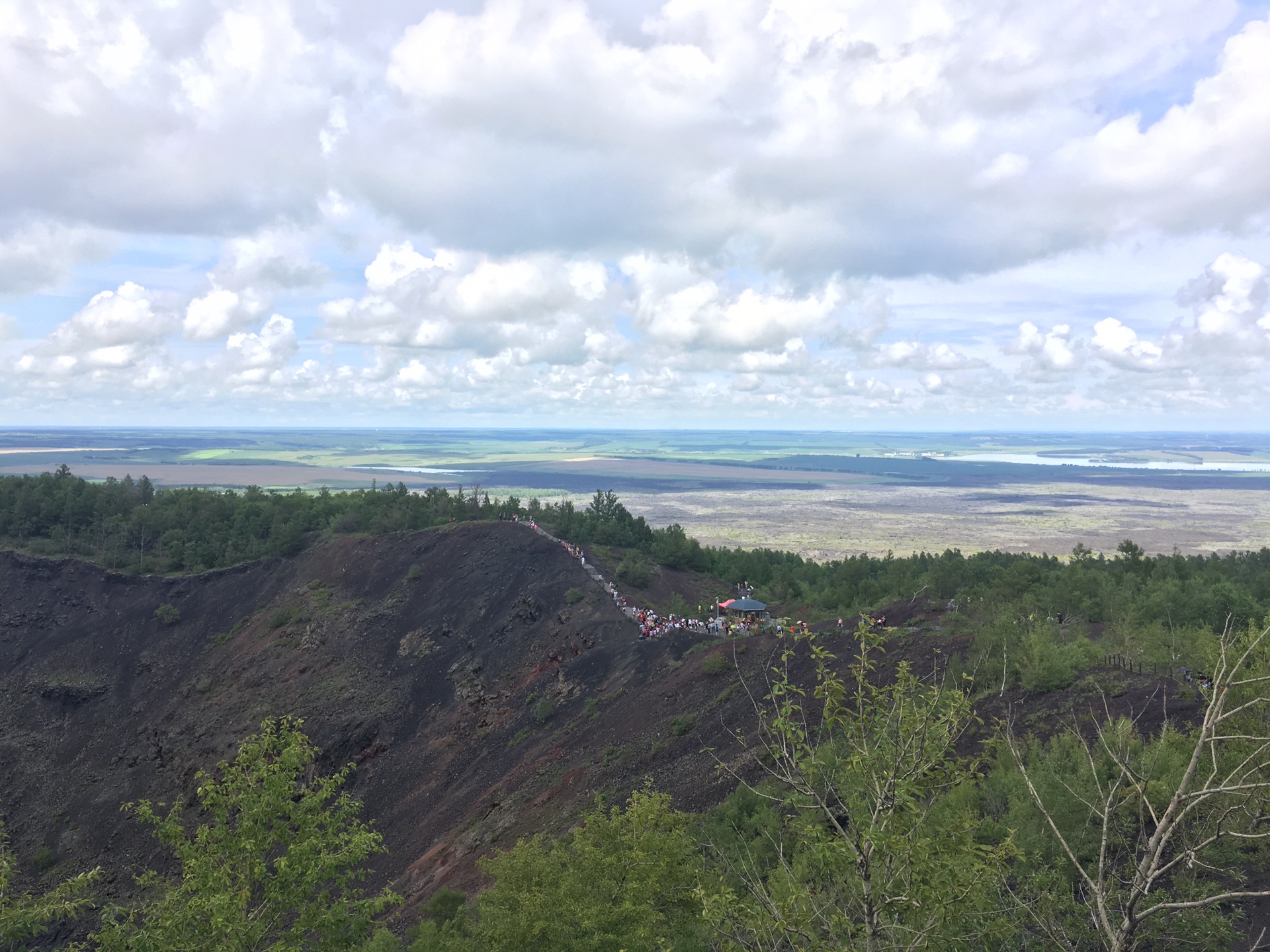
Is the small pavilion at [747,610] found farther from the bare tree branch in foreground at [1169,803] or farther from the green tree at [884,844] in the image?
the green tree at [884,844]

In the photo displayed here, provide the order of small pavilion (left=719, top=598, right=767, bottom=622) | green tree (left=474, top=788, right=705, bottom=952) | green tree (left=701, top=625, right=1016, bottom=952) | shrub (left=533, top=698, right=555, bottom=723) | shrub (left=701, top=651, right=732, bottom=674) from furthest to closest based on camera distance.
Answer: small pavilion (left=719, top=598, right=767, bottom=622)
shrub (left=533, top=698, right=555, bottom=723)
shrub (left=701, top=651, right=732, bottom=674)
green tree (left=474, top=788, right=705, bottom=952)
green tree (left=701, top=625, right=1016, bottom=952)

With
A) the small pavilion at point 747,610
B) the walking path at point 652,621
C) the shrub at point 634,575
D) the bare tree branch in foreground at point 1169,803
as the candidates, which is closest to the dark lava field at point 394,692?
the walking path at point 652,621

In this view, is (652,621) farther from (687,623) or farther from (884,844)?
(884,844)

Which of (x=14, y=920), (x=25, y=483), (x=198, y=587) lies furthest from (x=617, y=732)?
(x=25, y=483)

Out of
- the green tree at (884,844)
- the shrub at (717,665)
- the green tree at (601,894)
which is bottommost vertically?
the shrub at (717,665)

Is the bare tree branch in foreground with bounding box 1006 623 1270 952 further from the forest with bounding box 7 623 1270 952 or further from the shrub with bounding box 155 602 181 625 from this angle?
the shrub with bounding box 155 602 181 625

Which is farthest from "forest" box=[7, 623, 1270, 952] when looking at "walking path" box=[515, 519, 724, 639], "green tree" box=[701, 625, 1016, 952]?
"walking path" box=[515, 519, 724, 639]
